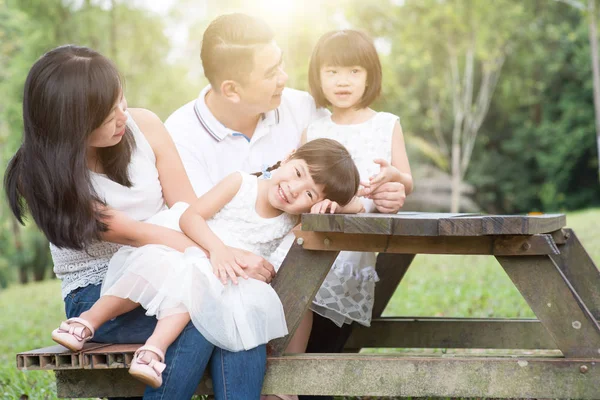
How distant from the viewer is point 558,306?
254cm

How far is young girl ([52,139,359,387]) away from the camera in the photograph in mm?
2545

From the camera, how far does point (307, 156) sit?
3.03 metres

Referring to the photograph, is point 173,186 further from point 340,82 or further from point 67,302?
point 340,82

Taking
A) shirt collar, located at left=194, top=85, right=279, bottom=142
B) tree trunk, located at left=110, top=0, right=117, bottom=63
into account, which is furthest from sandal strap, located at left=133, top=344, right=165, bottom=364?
tree trunk, located at left=110, top=0, right=117, bottom=63

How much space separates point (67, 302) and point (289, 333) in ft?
3.06

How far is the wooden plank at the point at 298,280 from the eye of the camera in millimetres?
2684

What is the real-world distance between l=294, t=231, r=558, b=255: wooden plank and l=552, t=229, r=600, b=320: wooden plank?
2.61ft

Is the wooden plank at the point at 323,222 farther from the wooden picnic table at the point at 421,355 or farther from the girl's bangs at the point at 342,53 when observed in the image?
the girl's bangs at the point at 342,53

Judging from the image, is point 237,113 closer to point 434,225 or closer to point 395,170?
point 395,170

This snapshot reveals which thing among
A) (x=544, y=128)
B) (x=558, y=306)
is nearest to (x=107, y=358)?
(x=558, y=306)

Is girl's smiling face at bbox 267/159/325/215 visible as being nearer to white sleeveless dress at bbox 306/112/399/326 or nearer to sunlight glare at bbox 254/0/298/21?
white sleeveless dress at bbox 306/112/399/326

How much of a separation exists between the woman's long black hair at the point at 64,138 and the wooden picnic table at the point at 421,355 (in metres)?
0.45

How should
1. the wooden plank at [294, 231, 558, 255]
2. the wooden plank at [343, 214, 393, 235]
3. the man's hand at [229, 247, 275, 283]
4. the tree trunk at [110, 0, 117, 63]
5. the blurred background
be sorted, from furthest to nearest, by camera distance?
the tree trunk at [110, 0, 117, 63]
the blurred background
the man's hand at [229, 247, 275, 283]
the wooden plank at [294, 231, 558, 255]
the wooden plank at [343, 214, 393, 235]

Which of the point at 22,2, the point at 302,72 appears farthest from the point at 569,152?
the point at 22,2
